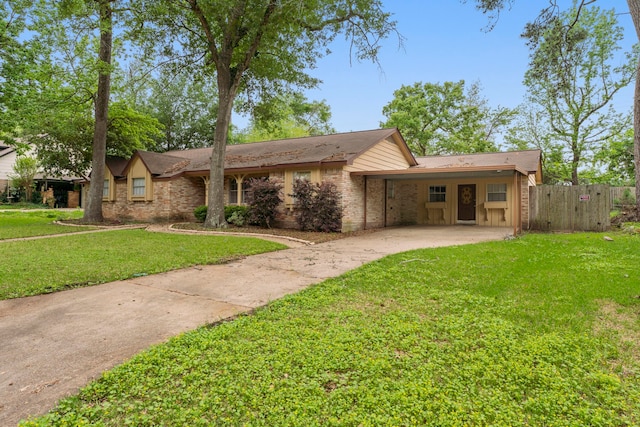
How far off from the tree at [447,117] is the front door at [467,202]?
12432mm

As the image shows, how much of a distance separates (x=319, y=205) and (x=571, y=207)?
28.1 feet

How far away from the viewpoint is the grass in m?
2.18

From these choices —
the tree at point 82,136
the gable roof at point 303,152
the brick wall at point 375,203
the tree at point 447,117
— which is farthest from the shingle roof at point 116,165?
the tree at point 447,117

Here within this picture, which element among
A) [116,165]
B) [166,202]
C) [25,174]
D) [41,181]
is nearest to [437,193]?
[166,202]

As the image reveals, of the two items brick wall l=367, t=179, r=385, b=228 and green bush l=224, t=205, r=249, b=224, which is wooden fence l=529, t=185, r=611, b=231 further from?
green bush l=224, t=205, r=249, b=224

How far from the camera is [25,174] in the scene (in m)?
24.6

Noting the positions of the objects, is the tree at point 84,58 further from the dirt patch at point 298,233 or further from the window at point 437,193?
the window at point 437,193

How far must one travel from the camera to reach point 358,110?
1096 inches

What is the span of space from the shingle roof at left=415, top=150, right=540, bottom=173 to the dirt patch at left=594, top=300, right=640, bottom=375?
375 inches

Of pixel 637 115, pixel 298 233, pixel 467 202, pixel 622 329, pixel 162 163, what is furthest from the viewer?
pixel 162 163

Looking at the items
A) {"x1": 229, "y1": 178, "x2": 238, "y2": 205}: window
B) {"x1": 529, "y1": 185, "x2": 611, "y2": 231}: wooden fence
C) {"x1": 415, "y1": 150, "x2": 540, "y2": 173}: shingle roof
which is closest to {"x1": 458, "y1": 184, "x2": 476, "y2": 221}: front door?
{"x1": 415, "y1": 150, "x2": 540, "y2": 173}: shingle roof

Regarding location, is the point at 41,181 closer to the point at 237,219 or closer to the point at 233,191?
the point at 233,191

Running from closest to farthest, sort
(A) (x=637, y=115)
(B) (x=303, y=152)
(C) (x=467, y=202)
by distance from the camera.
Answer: (A) (x=637, y=115)
(B) (x=303, y=152)
(C) (x=467, y=202)

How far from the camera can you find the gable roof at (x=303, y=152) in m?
12.8
